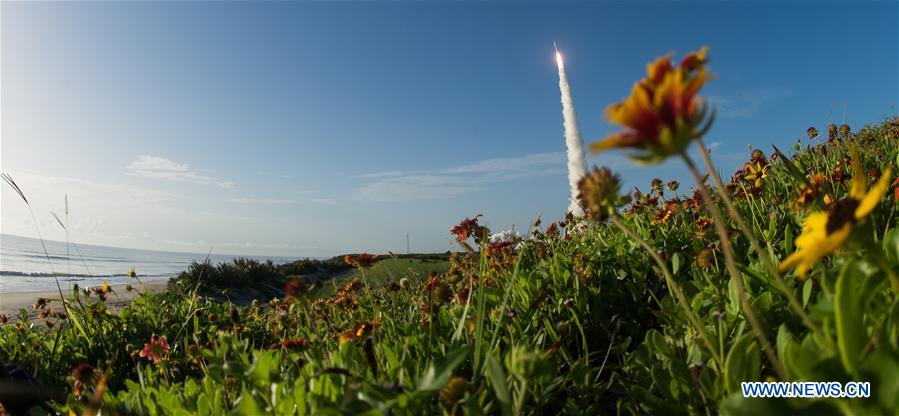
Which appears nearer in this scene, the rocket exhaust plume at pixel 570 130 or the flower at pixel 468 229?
the flower at pixel 468 229

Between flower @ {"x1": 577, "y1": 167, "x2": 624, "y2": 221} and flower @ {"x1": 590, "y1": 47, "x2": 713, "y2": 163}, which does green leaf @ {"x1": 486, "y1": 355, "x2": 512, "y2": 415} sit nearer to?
flower @ {"x1": 577, "y1": 167, "x2": 624, "y2": 221}

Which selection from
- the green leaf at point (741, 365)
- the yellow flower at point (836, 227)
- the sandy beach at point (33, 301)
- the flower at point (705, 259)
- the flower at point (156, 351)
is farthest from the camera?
the sandy beach at point (33, 301)

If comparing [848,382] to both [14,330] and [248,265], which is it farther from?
[248,265]

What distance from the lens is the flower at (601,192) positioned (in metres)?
1.08

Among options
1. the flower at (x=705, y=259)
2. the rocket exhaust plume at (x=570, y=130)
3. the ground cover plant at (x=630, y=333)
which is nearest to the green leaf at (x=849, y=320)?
the ground cover plant at (x=630, y=333)

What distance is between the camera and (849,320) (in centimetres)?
82

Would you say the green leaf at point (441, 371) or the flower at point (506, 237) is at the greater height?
the flower at point (506, 237)

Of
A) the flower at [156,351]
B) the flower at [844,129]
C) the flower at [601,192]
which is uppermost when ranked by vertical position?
the flower at [844,129]

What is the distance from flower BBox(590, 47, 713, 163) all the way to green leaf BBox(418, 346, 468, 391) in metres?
0.59

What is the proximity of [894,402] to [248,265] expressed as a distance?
13.0m

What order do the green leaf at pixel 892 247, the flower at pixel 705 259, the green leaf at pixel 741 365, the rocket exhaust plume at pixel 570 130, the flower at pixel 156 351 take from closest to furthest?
1. the green leaf at pixel 741 365
2. the green leaf at pixel 892 247
3. the flower at pixel 705 259
4. the flower at pixel 156 351
5. the rocket exhaust plume at pixel 570 130

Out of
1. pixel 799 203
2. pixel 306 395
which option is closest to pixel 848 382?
pixel 799 203

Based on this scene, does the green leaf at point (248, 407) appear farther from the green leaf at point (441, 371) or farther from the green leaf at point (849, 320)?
the green leaf at point (849, 320)

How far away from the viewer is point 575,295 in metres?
2.27
